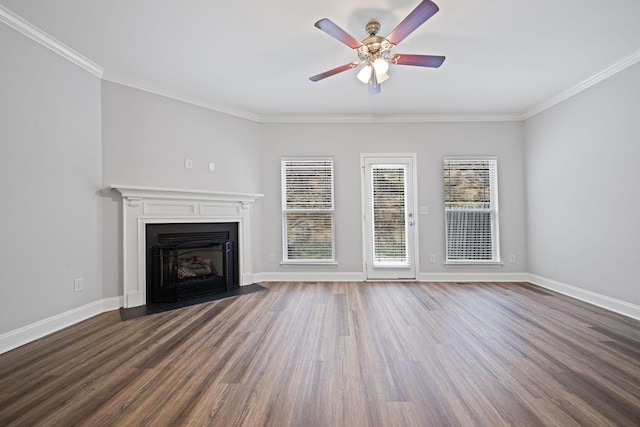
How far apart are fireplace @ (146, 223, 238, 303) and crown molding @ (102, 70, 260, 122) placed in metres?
1.72

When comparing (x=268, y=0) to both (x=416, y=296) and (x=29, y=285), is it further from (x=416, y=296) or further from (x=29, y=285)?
(x=416, y=296)

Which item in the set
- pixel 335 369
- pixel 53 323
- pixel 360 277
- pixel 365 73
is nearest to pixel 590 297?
pixel 360 277

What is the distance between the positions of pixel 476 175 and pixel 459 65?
203cm

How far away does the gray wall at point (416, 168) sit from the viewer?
446cm

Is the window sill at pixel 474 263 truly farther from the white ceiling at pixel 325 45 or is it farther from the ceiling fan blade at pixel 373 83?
the ceiling fan blade at pixel 373 83

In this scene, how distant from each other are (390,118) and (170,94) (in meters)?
3.28

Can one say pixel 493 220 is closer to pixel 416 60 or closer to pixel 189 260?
pixel 416 60

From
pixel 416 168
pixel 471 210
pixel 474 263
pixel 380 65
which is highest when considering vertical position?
pixel 380 65

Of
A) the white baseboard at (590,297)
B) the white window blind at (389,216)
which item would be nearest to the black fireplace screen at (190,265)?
the white window blind at (389,216)

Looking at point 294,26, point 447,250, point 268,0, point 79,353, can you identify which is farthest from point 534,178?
point 79,353

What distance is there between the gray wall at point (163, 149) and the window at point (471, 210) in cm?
318

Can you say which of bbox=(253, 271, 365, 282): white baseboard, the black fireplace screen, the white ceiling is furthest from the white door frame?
the black fireplace screen

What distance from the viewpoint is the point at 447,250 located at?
4480 mm

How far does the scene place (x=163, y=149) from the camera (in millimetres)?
3627
